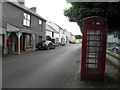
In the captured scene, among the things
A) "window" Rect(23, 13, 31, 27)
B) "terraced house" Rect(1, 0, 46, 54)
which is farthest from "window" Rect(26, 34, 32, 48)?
"window" Rect(23, 13, 31, 27)

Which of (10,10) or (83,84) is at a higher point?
(10,10)

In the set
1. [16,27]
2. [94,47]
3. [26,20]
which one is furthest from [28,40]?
[94,47]

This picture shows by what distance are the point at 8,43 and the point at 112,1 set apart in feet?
39.6

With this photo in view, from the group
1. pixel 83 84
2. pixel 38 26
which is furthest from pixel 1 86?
pixel 38 26

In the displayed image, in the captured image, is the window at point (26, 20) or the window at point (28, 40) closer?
the window at point (26, 20)

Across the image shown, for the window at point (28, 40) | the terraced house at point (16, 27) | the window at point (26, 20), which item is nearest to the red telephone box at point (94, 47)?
the terraced house at point (16, 27)

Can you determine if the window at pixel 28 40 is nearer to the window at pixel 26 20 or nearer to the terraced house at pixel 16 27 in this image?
the terraced house at pixel 16 27

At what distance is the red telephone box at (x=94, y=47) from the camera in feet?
17.4

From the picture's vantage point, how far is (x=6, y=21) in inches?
572

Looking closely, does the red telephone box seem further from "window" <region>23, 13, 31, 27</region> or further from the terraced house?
"window" <region>23, 13, 31, 27</region>

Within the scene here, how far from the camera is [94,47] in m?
5.52

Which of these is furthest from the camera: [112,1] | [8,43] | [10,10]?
[10,10]

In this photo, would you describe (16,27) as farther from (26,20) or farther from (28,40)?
(28,40)

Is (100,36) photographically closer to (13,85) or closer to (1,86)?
(13,85)
